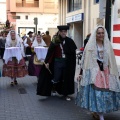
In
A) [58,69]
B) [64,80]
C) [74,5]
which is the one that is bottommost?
[64,80]

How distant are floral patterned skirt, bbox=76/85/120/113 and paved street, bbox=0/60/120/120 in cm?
62

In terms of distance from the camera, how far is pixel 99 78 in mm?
5797

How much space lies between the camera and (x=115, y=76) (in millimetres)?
5895

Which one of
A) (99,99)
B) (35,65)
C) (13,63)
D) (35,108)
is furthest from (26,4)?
(99,99)

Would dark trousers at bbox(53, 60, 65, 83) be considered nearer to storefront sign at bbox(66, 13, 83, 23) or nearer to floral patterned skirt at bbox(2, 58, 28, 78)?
floral patterned skirt at bbox(2, 58, 28, 78)

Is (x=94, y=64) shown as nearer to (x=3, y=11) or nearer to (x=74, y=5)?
(x=74, y=5)

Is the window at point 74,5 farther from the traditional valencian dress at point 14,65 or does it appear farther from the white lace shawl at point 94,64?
the white lace shawl at point 94,64

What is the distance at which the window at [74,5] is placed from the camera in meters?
25.3

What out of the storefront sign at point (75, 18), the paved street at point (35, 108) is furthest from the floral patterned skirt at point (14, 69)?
the storefront sign at point (75, 18)

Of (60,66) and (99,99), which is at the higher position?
(60,66)

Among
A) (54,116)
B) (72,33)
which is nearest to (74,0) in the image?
(72,33)

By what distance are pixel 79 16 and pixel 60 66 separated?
16.4m

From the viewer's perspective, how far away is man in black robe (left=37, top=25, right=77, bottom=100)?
794 cm

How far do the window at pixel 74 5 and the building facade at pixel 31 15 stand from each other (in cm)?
1632
